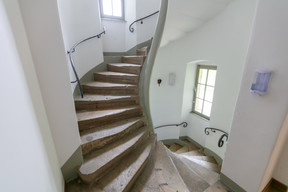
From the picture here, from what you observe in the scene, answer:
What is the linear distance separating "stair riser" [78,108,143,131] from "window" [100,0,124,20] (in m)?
2.65

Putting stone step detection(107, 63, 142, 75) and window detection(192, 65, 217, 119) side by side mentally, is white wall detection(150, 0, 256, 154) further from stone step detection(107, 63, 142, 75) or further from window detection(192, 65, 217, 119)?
stone step detection(107, 63, 142, 75)

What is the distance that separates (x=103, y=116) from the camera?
6.08ft

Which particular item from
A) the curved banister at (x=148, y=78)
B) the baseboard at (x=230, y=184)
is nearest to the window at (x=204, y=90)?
the curved banister at (x=148, y=78)

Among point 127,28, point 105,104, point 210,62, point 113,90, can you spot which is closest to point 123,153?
point 105,104

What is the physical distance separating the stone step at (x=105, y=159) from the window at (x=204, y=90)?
2.12 m

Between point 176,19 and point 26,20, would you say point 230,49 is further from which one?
point 26,20

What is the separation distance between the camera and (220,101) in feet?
8.29

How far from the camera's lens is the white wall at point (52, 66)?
2.84 feet

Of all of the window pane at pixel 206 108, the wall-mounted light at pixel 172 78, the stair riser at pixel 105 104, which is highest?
the wall-mounted light at pixel 172 78

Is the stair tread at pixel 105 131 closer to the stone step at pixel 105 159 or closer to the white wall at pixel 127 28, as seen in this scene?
the stone step at pixel 105 159

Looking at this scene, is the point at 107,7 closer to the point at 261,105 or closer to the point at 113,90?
the point at 113,90

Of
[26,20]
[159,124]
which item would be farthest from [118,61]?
[26,20]

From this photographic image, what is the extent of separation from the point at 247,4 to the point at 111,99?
244cm

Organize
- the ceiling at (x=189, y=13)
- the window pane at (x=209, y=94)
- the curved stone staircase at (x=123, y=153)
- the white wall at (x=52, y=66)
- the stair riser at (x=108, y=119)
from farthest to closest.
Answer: the window pane at (x=209, y=94)
the ceiling at (x=189, y=13)
the stair riser at (x=108, y=119)
the curved stone staircase at (x=123, y=153)
the white wall at (x=52, y=66)
